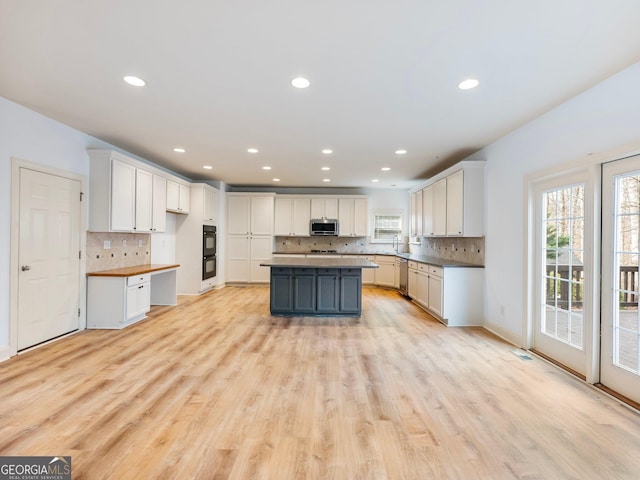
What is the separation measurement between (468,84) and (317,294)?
362 centimetres

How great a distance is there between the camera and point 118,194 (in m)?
4.55

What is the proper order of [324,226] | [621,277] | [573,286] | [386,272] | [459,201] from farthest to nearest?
1. [324,226]
2. [386,272]
3. [459,201]
4. [573,286]
5. [621,277]

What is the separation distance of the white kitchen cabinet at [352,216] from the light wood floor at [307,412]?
184 inches

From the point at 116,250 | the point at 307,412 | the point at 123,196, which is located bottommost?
the point at 307,412

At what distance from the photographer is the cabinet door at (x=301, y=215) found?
8.45m

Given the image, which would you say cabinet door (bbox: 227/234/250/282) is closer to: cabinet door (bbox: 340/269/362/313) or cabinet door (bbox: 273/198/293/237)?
cabinet door (bbox: 273/198/293/237)

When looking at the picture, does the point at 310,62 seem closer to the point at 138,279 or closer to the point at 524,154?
the point at 524,154

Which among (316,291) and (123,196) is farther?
(316,291)

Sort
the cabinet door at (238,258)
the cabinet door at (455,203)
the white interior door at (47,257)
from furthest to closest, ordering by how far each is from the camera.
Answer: the cabinet door at (238,258) → the cabinet door at (455,203) → the white interior door at (47,257)

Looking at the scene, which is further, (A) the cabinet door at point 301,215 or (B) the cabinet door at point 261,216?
(A) the cabinet door at point 301,215

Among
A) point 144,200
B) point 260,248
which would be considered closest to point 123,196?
point 144,200

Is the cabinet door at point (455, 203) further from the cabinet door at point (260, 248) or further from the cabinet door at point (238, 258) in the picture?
the cabinet door at point (238, 258)

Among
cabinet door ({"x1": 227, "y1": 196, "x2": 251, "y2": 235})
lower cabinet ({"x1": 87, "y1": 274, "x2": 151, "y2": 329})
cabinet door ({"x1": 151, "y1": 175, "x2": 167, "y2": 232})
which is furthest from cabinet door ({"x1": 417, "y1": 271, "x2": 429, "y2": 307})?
cabinet door ({"x1": 151, "y1": 175, "x2": 167, "y2": 232})


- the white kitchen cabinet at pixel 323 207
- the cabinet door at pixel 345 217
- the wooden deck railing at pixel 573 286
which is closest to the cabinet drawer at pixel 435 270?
the wooden deck railing at pixel 573 286
